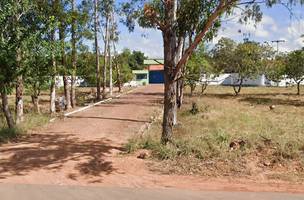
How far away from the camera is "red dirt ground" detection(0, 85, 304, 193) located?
9078 millimetres

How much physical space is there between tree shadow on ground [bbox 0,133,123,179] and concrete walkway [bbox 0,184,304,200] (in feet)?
3.80

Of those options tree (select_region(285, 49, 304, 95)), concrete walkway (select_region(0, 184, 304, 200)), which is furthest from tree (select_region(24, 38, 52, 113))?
tree (select_region(285, 49, 304, 95))

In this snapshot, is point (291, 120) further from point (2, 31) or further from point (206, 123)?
point (2, 31)

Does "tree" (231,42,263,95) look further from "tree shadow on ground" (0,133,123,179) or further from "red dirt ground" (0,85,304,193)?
"tree shadow on ground" (0,133,123,179)

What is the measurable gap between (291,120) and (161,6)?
10.3 m

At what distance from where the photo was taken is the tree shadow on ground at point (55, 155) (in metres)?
10.2

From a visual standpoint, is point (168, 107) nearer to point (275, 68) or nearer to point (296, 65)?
point (296, 65)

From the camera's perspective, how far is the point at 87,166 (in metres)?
10.4

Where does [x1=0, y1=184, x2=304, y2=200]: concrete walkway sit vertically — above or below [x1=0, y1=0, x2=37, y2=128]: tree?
below

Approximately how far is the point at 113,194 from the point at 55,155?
12.1 feet

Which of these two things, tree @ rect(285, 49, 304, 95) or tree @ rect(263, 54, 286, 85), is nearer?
tree @ rect(285, 49, 304, 95)

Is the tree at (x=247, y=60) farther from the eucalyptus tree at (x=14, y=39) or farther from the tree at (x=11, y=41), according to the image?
the tree at (x=11, y=41)

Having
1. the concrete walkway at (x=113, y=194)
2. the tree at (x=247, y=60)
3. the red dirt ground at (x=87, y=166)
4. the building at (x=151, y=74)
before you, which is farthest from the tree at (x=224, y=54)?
the building at (x=151, y=74)

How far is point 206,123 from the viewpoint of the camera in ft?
61.4
